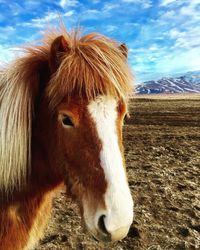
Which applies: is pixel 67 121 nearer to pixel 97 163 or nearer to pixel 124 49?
pixel 97 163

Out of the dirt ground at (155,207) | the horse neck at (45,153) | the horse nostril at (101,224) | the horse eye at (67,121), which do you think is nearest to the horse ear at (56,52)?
the horse neck at (45,153)

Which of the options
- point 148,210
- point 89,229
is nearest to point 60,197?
point 148,210

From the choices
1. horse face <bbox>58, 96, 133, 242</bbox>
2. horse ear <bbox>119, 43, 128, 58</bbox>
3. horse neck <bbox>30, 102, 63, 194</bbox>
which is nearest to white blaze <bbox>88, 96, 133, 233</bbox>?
horse face <bbox>58, 96, 133, 242</bbox>

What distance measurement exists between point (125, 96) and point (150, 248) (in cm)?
225

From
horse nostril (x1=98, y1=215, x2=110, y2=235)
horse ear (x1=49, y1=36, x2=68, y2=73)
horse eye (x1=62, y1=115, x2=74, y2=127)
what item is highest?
horse ear (x1=49, y1=36, x2=68, y2=73)

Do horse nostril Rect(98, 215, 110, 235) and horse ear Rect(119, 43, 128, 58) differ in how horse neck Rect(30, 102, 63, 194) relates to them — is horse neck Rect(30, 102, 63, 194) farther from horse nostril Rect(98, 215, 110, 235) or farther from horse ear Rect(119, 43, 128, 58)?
horse ear Rect(119, 43, 128, 58)

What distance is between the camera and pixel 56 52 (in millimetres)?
2314

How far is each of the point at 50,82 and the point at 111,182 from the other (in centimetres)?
86

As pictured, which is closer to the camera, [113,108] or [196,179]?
[113,108]

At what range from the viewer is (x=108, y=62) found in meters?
2.34

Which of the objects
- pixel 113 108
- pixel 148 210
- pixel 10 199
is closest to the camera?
pixel 113 108

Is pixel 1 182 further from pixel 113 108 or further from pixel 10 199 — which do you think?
pixel 113 108

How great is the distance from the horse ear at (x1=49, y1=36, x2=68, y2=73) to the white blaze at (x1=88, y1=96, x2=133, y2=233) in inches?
17.0

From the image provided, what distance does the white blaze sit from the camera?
74.6 inches
